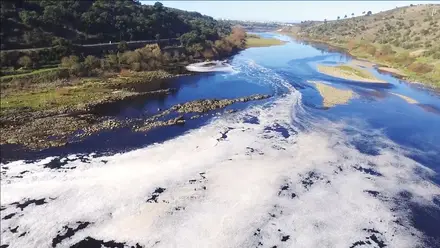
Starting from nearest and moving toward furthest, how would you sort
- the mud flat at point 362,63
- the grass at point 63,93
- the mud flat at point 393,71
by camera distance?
the grass at point 63,93
the mud flat at point 393,71
the mud flat at point 362,63

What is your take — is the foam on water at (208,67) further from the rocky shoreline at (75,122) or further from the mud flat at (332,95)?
the rocky shoreline at (75,122)

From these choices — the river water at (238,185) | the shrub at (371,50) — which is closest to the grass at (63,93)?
the river water at (238,185)

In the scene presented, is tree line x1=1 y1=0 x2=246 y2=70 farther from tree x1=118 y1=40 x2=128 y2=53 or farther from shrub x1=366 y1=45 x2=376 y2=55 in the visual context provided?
shrub x1=366 y1=45 x2=376 y2=55

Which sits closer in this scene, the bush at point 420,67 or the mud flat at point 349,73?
the mud flat at point 349,73

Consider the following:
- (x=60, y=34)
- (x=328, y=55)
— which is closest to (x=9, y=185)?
(x=60, y=34)

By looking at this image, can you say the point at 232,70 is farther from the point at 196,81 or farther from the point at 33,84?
the point at 33,84

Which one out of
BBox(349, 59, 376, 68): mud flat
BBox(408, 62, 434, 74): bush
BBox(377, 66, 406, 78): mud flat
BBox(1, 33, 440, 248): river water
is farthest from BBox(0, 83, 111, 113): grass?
BBox(349, 59, 376, 68): mud flat
